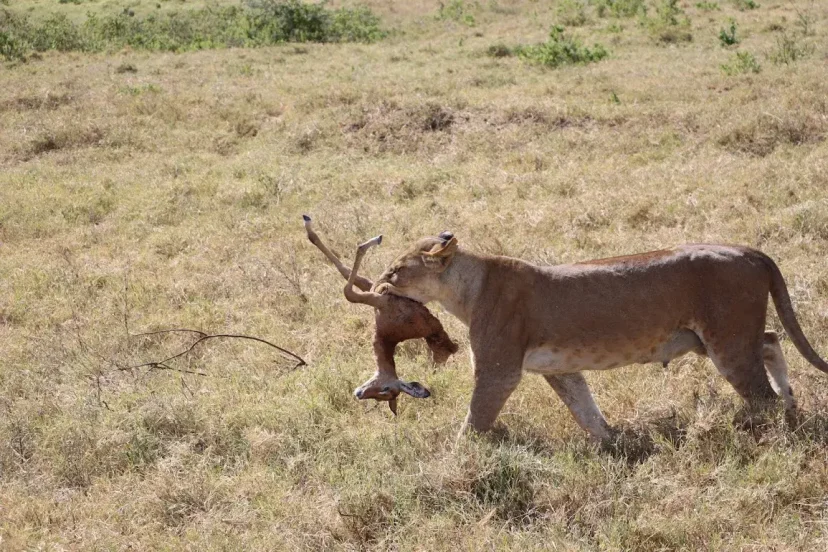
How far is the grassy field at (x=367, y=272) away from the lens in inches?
190

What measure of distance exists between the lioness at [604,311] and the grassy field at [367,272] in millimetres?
297

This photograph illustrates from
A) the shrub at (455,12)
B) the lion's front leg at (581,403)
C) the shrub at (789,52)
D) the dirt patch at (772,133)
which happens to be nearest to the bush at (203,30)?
the shrub at (455,12)

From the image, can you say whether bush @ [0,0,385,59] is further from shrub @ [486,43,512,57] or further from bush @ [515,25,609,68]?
bush @ [515,25,609,68]

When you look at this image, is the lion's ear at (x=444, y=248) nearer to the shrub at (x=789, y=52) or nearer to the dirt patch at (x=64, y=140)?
the dirt patch at (x=64, y=140)

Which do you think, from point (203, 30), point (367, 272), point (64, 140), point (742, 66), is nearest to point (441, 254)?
point (367, 272)

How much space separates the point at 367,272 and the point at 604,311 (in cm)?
377

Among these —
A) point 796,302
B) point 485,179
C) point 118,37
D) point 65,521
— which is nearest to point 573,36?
point 485,179

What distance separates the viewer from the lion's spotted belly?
17.9ft

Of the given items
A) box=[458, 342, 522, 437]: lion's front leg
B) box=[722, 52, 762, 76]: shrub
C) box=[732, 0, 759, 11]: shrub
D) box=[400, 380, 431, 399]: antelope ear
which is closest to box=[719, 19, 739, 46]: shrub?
box=[722, 52, 762, 76]: shrub

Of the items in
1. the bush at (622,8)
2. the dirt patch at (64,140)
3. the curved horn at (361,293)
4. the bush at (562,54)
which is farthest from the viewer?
the bush at (622,8)

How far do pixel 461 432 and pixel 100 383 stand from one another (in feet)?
10.2

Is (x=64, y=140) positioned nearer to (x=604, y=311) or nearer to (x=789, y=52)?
(x=604, y=311)

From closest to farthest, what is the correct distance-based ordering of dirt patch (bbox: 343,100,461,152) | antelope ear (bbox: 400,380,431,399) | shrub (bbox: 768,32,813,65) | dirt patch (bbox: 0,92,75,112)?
1. antelope ear (bbox: 400,380,431,399)
2. dirt patch (bbox: 343,100,461,152)
3. shrub (bbox: 768,32,813,65)
4. dirt patch (bbox: 0,92,75,112)

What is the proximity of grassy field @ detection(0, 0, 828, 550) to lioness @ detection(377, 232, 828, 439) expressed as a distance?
0.30 meters
